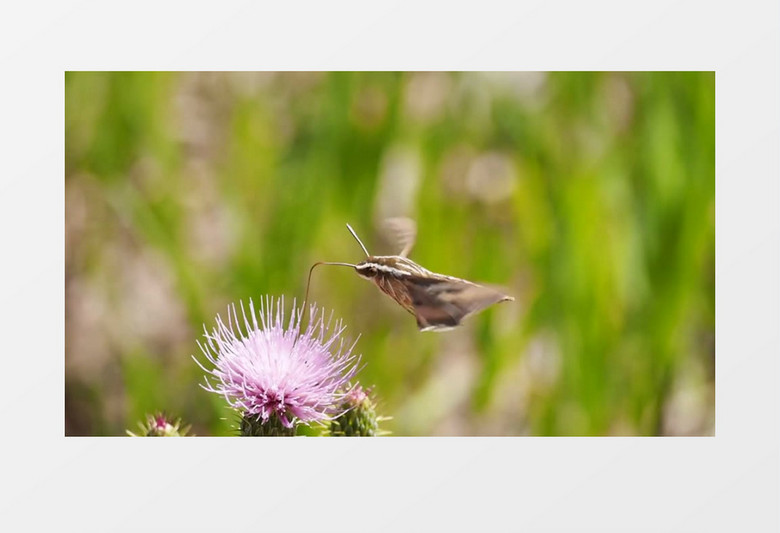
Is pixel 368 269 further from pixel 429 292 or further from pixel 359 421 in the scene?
pixel 359 421

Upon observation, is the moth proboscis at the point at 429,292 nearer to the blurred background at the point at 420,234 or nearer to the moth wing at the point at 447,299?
the moth wing at the point at 447,299

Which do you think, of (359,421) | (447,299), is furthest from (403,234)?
(359,421)

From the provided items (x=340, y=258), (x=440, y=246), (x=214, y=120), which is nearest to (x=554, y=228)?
(x=440, y=246)

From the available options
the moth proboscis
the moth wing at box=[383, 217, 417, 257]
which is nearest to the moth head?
the moth proboscis
